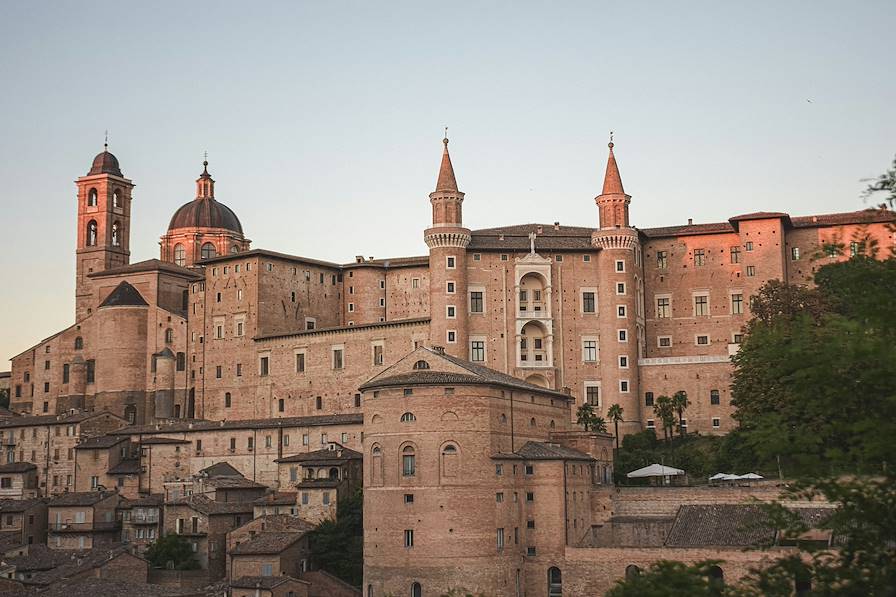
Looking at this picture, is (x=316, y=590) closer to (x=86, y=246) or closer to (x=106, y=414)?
(x=106, y=414)

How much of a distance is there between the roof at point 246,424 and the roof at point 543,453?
41.8 ft

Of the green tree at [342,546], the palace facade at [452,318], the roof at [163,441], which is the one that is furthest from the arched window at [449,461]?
the roof at [163,441]

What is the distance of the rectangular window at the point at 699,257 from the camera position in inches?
2879

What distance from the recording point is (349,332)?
71.1 m

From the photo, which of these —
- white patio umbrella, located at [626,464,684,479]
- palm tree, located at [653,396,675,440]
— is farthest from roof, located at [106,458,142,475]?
palm tree, located at [653,396,675,440]

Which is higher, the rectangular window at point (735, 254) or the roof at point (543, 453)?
the rectangular window at point (735, 254)

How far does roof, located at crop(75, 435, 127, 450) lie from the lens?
223ft

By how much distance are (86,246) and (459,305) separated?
35960 millimetres

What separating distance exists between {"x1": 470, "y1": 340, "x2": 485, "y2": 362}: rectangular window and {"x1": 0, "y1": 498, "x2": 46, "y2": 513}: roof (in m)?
23.5

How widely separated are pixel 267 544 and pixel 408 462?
7.72 metres

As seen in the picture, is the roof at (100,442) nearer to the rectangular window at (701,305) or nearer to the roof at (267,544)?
the roof at (267,544)

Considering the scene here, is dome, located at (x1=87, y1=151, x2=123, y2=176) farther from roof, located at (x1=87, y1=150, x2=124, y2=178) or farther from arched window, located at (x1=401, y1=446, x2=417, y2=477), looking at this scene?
arched window, located at (x1=401, y1=446, x2=417, y2=477)

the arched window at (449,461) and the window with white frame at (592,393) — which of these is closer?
the arched window at (449,461)

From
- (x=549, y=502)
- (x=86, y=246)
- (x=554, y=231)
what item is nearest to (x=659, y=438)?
(x=554, y=231)
